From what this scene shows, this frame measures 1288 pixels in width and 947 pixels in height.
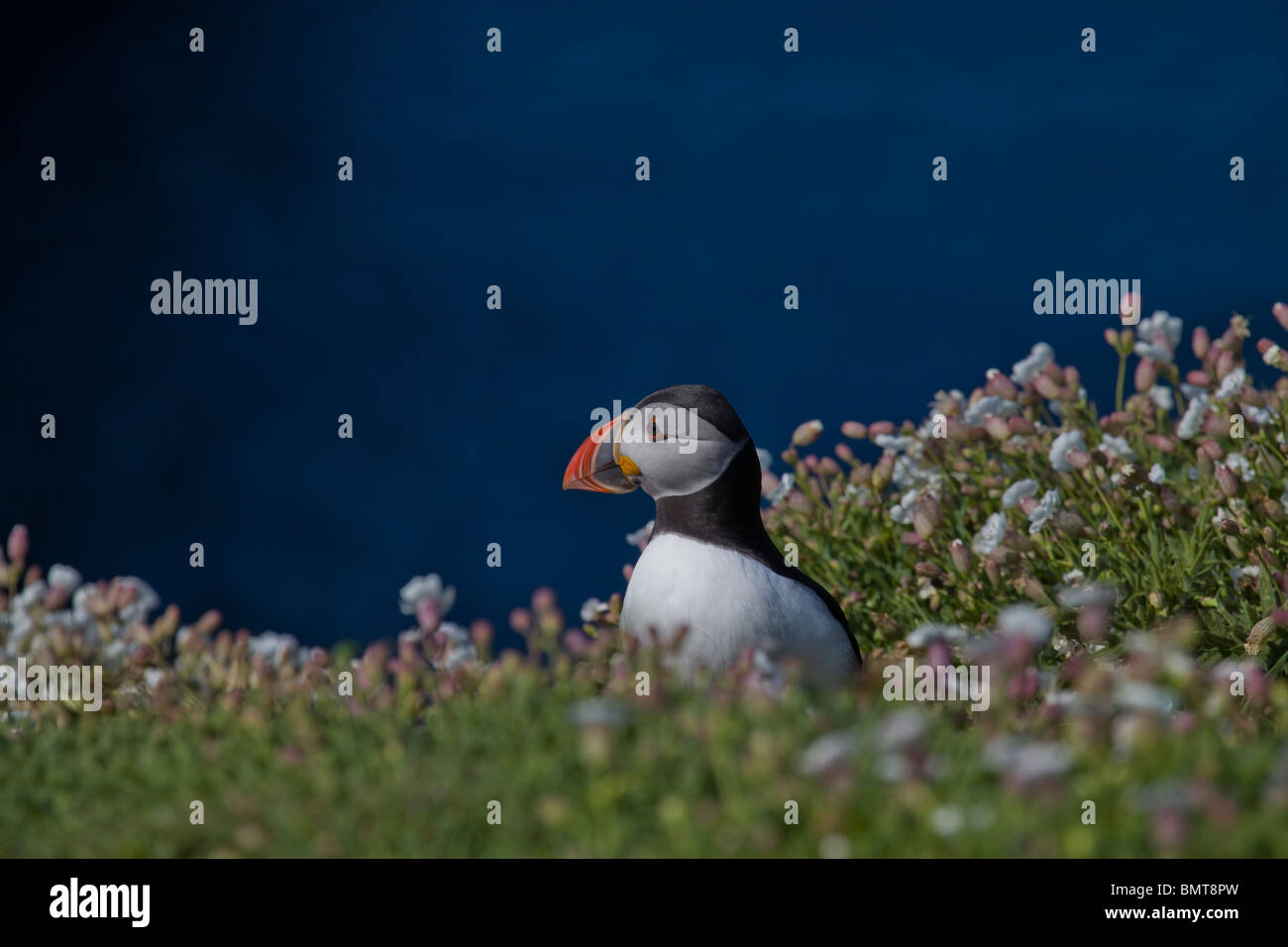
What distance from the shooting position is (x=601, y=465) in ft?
13.2

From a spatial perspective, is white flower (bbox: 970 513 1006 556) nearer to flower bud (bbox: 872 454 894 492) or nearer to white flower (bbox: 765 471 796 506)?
flower bud (bbox: 872 454 894 492)

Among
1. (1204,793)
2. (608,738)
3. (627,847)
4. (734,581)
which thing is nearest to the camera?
(1204,793)

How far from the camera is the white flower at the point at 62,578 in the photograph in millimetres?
4996

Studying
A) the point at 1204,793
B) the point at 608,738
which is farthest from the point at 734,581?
the point at 1204,793

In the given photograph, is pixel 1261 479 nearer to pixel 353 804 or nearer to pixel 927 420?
pixel 927 420

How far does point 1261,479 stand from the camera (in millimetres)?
5070

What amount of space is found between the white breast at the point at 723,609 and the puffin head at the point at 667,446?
7.9 inches

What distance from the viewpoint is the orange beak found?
400cm

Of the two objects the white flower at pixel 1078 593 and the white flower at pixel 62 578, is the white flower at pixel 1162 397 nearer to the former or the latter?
the white flower at pixel 1078 593

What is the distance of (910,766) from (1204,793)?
20.0 inches

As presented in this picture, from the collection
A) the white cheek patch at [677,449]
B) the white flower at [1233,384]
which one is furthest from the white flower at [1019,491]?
the white cheek patch at [677,449]

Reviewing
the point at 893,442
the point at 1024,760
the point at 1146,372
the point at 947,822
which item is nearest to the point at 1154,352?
the point at 1146,372

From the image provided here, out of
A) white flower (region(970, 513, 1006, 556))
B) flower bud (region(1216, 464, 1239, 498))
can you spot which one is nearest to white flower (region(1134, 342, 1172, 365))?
flower bud (region(1216, 464, 1239, 498))

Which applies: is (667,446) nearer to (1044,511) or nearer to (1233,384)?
(1044,511)
